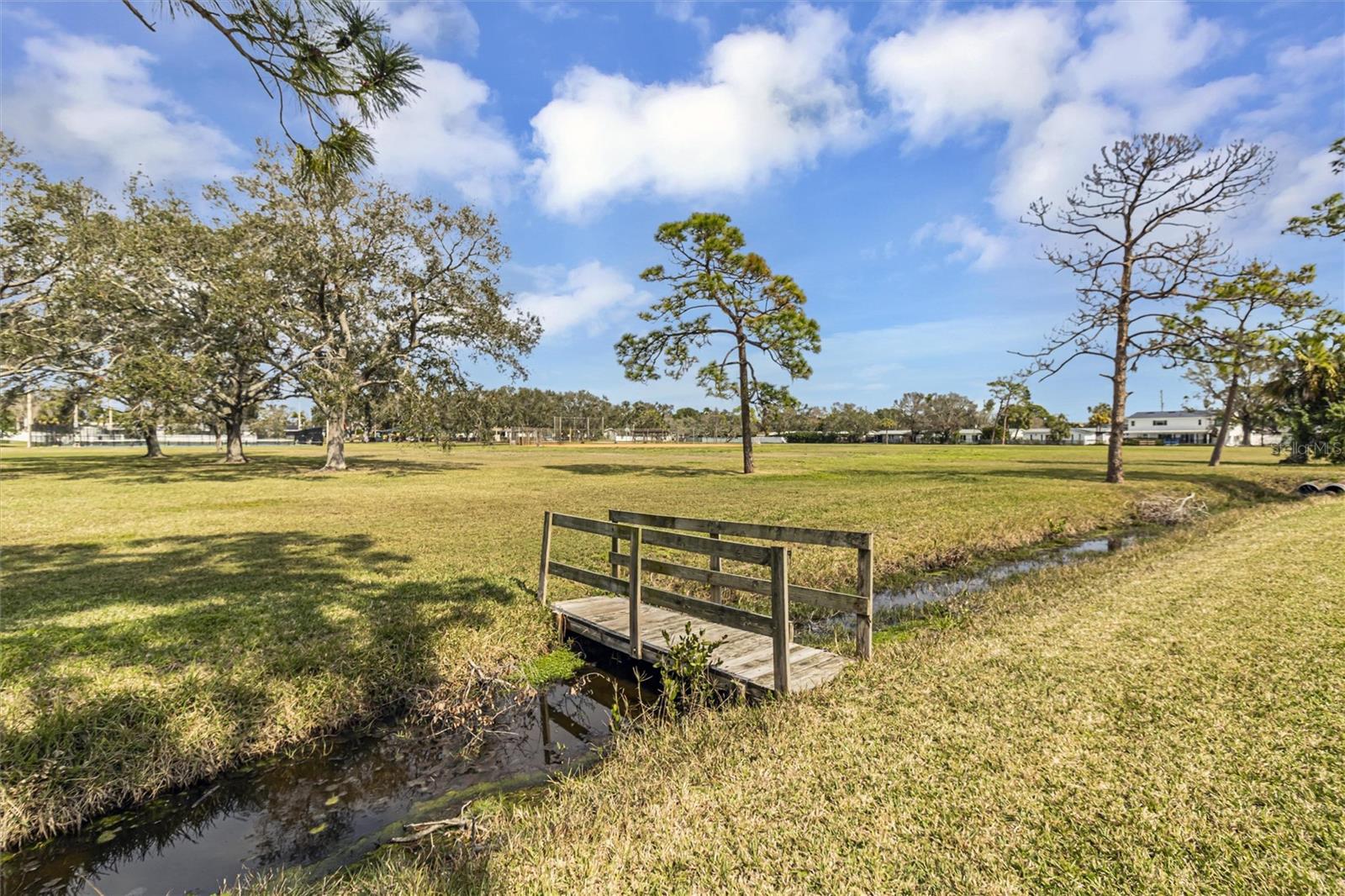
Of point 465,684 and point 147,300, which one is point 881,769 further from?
point 147,300

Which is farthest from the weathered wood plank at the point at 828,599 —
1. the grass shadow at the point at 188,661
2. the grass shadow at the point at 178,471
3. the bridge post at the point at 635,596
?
the grass shadow at the point at 178,471

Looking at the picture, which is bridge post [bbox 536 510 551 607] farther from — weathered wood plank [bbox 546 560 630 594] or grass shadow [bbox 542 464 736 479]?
grass shadow [bbox 542 464 736 479]

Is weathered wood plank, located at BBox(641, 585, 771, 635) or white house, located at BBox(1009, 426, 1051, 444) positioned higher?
weathered wood plank, located at BBox(641, 585, 771, 635)

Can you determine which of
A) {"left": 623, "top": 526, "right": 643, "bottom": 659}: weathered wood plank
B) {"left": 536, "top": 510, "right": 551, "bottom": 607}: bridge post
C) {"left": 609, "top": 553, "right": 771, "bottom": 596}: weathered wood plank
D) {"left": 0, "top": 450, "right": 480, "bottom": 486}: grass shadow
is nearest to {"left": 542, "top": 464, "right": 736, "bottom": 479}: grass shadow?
{"left": 0, "top": 450, "right": 480, "bottom": 486}: grass shadow

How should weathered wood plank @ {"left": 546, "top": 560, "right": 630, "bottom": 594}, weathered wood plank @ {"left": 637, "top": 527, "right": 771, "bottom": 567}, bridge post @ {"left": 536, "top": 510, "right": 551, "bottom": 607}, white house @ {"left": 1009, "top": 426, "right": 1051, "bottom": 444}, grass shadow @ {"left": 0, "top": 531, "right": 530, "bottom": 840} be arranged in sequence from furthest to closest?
white house @ {"left": 1009, "top": 426, "right": 1051, "bottom": 444}, bridge post @ {"left": 536, "top": 510, "right": 551, "bottom": 607}, weathered wood plank @ {"left": 546, "top": 560, "right": 630, "bottom": 594}, weathered wood plank @ {"left": 637, "top": 527, "right": 771, "bottom": 567}, grass shadow @ {"left": 0, "top": 531, "right": 530, "bottom": 840}

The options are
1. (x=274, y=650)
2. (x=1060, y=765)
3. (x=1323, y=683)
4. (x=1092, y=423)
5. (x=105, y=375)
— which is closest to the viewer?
(x=1060, y=765)

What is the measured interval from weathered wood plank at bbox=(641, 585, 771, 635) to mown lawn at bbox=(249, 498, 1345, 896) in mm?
740

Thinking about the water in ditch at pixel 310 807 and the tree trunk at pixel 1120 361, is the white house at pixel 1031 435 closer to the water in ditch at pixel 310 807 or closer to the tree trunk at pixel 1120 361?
the tree trunk at pixel 1120 361

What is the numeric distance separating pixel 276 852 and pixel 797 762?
11.6 feet

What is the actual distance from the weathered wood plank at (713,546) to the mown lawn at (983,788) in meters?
1.24

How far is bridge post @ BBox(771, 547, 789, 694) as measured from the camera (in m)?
5.05

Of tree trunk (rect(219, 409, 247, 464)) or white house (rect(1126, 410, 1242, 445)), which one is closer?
tree trunk (rect(219, 409, 247, 464))

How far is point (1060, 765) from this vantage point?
3.63m

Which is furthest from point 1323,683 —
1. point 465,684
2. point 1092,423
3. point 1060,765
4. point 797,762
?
point 1092,423
